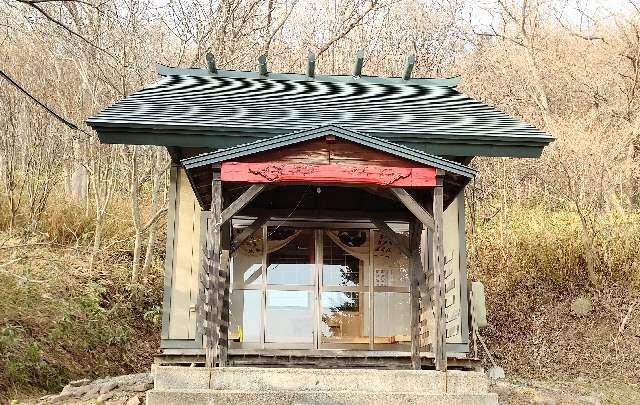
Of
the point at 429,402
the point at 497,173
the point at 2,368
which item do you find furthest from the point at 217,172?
the point at 497,173

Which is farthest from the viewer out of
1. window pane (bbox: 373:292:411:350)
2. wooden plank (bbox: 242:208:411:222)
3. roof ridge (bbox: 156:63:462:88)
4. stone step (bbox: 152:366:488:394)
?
roof ridge (bbox: 156:63:462:88)

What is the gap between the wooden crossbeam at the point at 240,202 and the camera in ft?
24.1

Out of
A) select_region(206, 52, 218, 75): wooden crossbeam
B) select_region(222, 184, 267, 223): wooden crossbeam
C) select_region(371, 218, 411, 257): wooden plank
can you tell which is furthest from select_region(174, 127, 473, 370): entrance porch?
select_region(206, 52, 218, 75): wooden crossbeam

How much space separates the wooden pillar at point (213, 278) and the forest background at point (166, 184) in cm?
405

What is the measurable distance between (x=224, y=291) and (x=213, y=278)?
4.14 ft

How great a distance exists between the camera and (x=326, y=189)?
31.1ft

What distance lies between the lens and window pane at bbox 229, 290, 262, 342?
942cm

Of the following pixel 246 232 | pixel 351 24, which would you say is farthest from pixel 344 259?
pixel 351 24

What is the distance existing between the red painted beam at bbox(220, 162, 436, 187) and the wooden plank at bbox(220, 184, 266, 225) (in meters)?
0.08

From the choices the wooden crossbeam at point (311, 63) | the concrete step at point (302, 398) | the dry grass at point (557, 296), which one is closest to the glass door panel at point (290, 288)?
the concrete step at point (302, 398)

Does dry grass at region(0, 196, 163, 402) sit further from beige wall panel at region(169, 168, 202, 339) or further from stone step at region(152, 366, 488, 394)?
stone step at region(152, 366, 488, 394)

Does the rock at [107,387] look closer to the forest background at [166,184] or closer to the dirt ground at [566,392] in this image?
the forest background at [166,184]

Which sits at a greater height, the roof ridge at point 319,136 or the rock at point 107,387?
the roof ridge at point 319,136

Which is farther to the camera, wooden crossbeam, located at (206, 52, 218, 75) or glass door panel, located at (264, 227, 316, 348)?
wooden crossbeam, located at (206, 52, 218, 75)
